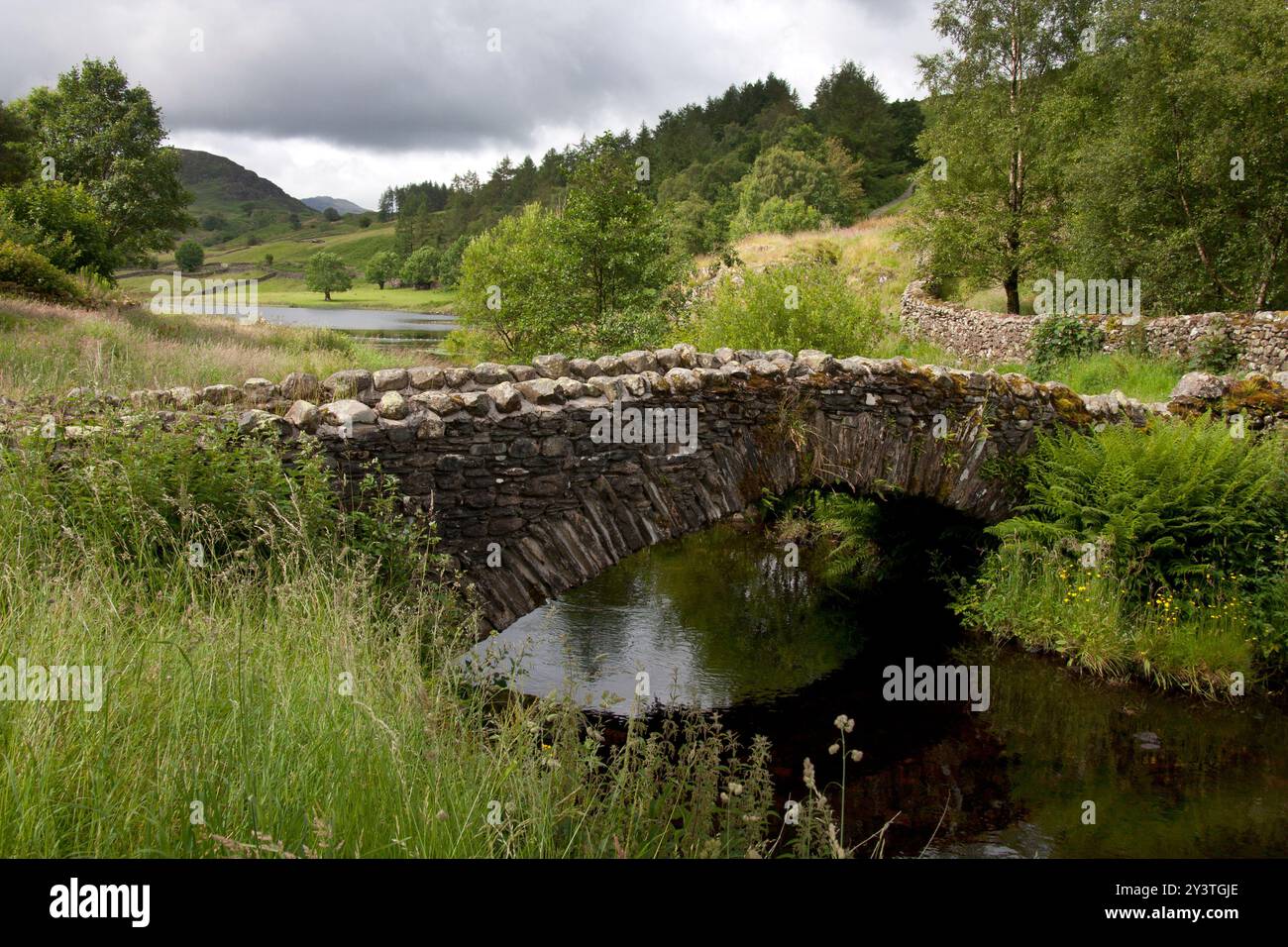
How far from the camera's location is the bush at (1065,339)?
1862 centimetres

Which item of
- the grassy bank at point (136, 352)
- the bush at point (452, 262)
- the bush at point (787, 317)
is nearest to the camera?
the grassy bank at point (136, 352)

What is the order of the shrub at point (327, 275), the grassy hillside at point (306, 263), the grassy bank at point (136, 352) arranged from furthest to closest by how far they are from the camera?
the shrub at point (327, 275), the grassy hillside at point (306, 263), the grassy bank at point (136, 352)

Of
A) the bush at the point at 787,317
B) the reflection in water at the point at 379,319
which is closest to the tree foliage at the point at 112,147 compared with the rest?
the reflection in water at the point at 379,319

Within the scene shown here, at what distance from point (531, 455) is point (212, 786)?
399 cm

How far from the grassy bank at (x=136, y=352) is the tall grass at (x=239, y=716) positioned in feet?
7.42

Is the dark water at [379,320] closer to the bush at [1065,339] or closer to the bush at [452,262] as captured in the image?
the bush at [452,262]

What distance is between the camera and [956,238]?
24953 millimetres

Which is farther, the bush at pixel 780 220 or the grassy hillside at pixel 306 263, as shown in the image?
the grassy hillside at pixel 306 263

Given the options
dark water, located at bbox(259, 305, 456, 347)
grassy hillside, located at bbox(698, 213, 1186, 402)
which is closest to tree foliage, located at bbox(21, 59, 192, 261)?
dark water, located at bbox(259, 305, 456, 347)

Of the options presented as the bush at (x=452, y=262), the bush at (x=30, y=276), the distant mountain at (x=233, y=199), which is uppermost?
the distant mountain at (x=233, y=199)

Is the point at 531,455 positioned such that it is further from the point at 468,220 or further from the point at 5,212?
the point at 468,220

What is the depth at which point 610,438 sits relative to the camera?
689 cm

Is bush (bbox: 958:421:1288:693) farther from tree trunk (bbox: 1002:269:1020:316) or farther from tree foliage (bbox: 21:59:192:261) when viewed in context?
tree foliage (bbox: 21:59:192:261)

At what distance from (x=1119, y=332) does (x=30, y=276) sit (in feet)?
71.9
